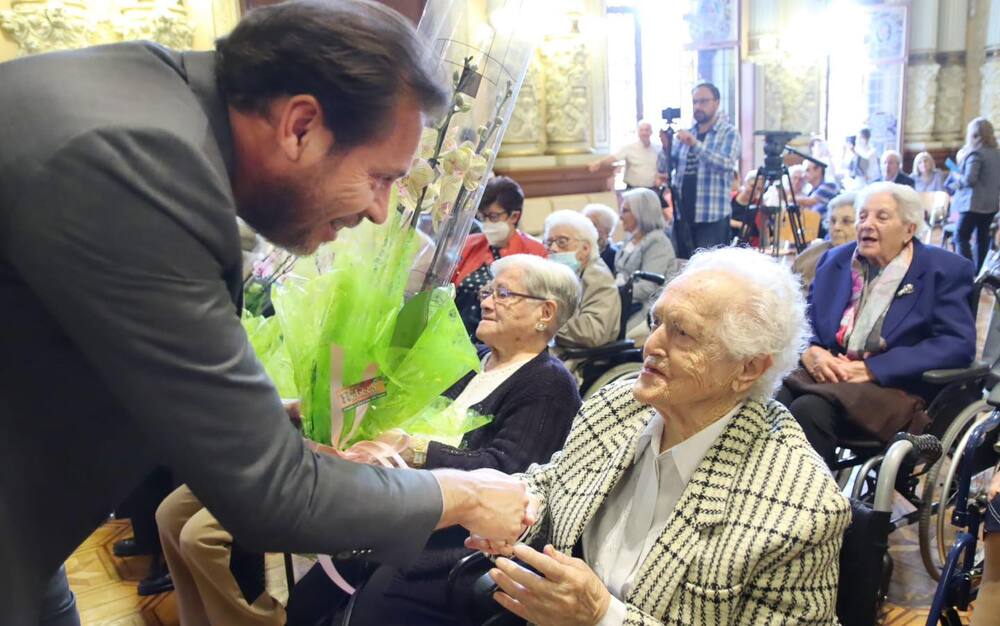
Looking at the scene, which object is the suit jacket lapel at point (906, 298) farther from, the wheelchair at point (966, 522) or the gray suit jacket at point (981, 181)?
the gray suit jacket at point (981, 181)

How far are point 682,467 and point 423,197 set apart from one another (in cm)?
71

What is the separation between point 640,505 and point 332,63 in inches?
42.1

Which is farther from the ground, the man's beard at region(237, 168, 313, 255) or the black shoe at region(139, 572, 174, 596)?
the man's beard at region(237, 168, 313, 255)

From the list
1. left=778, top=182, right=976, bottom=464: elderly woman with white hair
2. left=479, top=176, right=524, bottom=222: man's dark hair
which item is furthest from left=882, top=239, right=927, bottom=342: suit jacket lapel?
left=479, top=176, right=524, bottom=222: man's dark hair

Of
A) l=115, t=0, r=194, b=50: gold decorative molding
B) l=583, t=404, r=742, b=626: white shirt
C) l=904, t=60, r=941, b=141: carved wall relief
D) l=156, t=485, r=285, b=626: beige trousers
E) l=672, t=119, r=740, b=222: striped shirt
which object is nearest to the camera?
l=583, t=404, r=742, b=626: white shirt

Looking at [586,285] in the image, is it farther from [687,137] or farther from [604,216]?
[687,137]

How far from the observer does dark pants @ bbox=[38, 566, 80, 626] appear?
44.3 inches

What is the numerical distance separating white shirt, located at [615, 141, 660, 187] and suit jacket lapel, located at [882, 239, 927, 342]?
4.70 m

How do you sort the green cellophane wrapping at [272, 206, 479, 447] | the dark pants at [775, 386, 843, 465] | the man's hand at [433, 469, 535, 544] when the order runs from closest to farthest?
the man's hand at [433, 469, 535, 544] → the green cellophane wrapping at [272, 206, 479, 447] → the dark pants at [775, 386, 843, 465]

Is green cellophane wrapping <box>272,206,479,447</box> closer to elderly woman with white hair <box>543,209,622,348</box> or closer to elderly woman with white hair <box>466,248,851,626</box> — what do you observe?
elderly woman with white hair <box>466,248,851,626</box>

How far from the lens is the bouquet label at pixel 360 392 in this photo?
126cm

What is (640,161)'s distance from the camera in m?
7.48

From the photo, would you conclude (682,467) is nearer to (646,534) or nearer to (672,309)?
(646,534)

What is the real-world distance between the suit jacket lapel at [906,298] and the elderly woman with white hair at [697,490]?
4.63 ft
